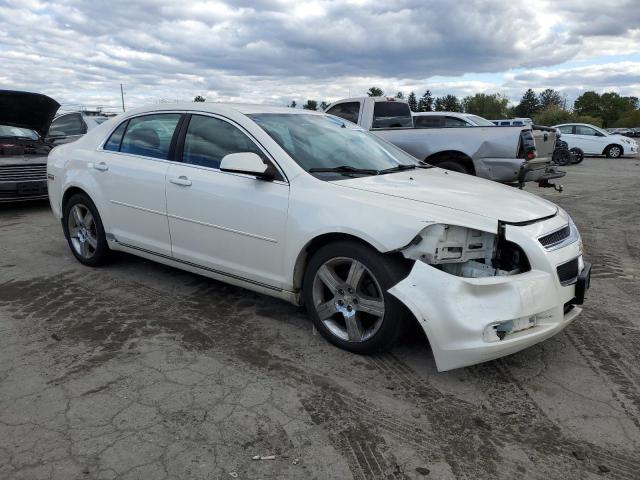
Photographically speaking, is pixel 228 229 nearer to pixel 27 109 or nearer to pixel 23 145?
pixel 27 109

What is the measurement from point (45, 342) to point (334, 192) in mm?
2255

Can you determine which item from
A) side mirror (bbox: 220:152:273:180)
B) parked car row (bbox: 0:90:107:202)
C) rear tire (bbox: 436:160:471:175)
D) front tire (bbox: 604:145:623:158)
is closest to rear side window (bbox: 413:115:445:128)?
rear tire (bbox: 436:160:471:175)

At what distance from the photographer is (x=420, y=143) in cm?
928

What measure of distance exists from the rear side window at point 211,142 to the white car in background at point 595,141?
74.1 feet

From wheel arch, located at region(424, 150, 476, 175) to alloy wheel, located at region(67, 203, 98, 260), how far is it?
5833mm

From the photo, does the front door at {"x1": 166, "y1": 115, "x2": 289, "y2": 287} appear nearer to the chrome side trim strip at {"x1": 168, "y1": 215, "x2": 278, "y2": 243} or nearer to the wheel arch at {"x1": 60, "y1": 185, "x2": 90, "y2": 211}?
the chrome side trim strip at {"x1": 168, "y1": 215, "x2": 278, "y2": 243}

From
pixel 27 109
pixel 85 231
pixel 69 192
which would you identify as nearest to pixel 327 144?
pixel 85 231

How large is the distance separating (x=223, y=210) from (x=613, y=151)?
24400 millimetres

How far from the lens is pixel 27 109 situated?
795cm

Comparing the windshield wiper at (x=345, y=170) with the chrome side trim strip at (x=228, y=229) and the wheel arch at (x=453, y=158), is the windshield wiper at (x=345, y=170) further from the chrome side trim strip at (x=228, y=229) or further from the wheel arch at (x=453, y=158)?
the wheel arch at (x=453, y=158)

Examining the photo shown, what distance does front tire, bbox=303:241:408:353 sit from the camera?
3.28 metres

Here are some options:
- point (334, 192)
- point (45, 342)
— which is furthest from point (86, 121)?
point (334, 192)

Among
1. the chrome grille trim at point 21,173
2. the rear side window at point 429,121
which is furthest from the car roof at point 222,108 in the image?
the rear side window at point 429,121

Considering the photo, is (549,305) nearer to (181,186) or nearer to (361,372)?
(361,372)
